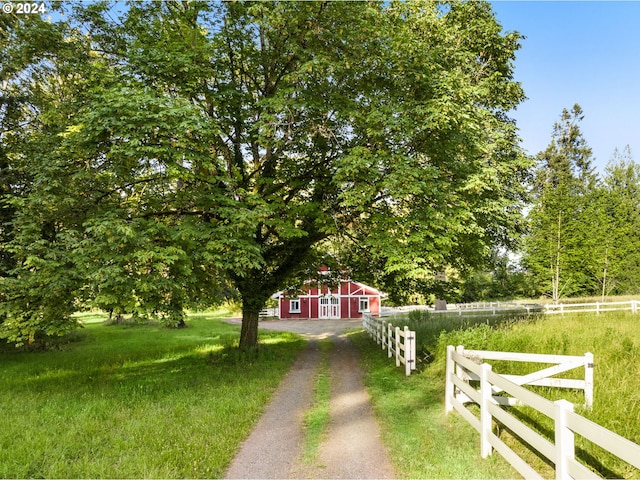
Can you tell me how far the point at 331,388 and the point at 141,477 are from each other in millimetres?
5793

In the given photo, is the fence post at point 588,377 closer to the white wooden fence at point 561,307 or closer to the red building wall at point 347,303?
the white wooden fence at point 561,307

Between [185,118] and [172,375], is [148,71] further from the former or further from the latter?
[172,375]

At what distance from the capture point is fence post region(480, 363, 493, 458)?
17.6ft

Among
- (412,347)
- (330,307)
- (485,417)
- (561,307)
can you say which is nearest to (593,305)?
(561,307)

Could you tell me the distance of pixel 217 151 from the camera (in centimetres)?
1287

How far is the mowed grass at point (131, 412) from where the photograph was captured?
5.46 metres

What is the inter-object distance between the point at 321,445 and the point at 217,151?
980 cm

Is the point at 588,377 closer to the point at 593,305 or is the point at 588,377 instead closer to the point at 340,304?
the point at 593,305

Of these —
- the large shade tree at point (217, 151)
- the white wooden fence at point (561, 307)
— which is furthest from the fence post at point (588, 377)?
the white wooden fence at point (561, 307)

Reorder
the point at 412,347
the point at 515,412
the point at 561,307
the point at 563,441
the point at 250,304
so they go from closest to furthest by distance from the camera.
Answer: the point at 563,441, the point at 515,412, the point at 412,347, the point at 250,304, the point at 561,307

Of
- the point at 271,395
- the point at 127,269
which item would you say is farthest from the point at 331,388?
the point at 127,269

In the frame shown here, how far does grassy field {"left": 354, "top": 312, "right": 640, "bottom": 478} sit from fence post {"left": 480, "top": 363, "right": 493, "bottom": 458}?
0.13 meters

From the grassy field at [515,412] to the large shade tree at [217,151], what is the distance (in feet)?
9.36

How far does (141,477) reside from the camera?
5.04 metres
